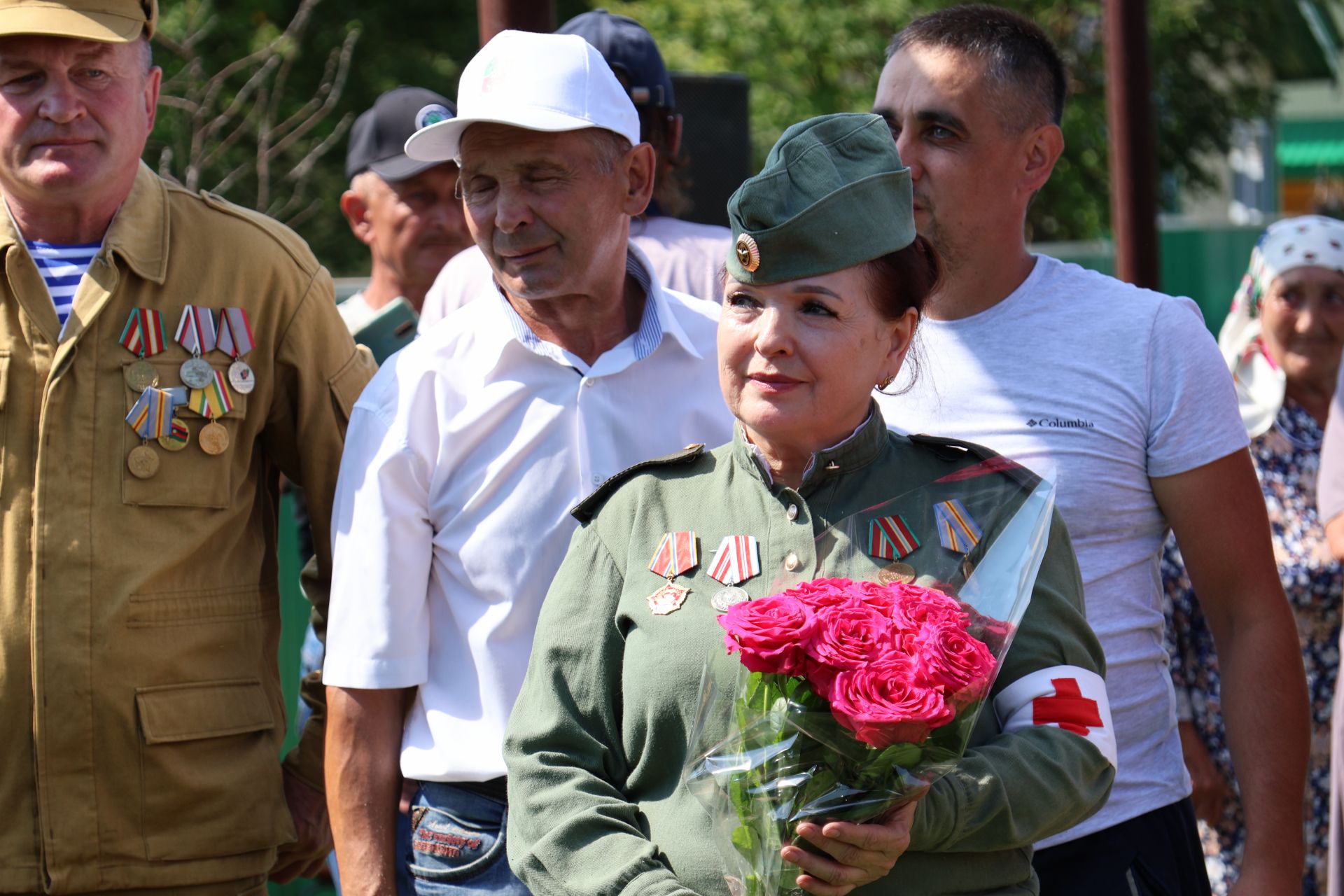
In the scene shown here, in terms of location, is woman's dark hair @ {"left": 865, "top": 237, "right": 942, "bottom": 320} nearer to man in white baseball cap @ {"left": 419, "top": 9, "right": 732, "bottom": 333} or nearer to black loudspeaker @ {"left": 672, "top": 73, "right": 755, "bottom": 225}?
man in white baseball cap @ {"left": 419, "top": 9, "right": 732, "bottom": 333}

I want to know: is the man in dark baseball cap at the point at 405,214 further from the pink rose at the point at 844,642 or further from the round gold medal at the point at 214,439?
the pink rose at the point at 844,642

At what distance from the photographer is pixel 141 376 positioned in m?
3.04

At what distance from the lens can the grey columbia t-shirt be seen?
2.88 m

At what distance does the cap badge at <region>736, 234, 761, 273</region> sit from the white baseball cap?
0.57 metres

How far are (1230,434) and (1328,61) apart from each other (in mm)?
28066

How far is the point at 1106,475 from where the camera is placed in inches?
113

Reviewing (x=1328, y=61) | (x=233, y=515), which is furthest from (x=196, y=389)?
(x=1328, y=61)

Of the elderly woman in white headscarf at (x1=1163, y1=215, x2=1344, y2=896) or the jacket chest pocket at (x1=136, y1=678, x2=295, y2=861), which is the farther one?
the elderly woman in white headscarf at (x1=1163, y1=215, x2=1344, y2=896)

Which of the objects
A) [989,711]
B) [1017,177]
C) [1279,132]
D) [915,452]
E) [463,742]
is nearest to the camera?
[989,711]

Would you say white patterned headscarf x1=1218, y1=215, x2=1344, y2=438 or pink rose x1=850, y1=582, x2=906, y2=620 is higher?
pink rose x1=850, y1=582, x2=906, y2=620

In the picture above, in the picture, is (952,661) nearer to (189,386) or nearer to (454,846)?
(454,846)

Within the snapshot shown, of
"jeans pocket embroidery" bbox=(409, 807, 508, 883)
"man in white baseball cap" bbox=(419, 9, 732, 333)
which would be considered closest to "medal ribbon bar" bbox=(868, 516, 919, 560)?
"jeans pocket embroidery" bbox=(409, 807, 508, 883)

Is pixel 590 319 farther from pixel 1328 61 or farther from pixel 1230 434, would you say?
pixel 1328 61

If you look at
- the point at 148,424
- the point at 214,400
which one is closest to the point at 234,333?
the point at 214,400
